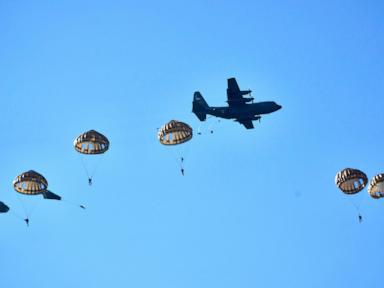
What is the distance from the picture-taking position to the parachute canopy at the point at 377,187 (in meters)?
43.3

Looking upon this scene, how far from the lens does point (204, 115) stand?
6266 centimetres

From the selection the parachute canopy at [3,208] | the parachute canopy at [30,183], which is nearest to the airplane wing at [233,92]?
the parachute canopy at [30,183]

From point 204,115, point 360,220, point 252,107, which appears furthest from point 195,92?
point 360,220

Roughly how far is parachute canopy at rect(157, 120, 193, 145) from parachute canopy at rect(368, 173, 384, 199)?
1528 cm

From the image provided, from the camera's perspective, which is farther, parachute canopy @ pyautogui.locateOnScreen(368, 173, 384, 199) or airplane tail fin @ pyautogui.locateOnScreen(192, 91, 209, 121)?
airplane tail fin @ pyautogui.locateOnScreen(192, 91, 209, 121)

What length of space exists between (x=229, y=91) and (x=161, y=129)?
1620 centimetres

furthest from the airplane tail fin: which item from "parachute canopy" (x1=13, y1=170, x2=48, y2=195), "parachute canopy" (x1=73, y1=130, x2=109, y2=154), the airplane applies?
"parachute canopy" (x1=13, y1=170, x2=48, y2=195)

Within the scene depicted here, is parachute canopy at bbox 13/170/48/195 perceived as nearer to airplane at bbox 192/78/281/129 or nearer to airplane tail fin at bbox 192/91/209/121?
airplane tail fin at bbox 192/91/209/121

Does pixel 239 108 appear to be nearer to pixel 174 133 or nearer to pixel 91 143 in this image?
pixel 174 133

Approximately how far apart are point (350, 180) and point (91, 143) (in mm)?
21398

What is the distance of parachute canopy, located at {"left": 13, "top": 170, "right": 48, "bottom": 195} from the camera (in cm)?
4469

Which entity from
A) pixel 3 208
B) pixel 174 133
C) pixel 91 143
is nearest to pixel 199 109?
pixel 174 133

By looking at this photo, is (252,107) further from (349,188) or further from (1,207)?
(1,207)

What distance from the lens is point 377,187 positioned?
43.5 meters
